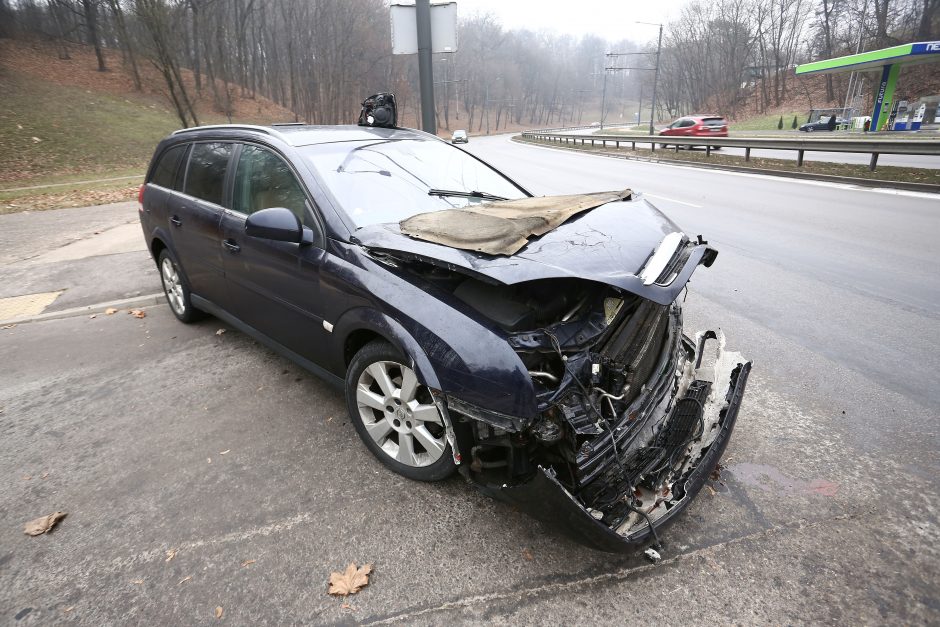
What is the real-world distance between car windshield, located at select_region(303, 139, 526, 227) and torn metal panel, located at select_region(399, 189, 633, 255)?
297 millimetres

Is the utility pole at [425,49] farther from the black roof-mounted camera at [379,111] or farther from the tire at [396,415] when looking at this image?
the tire at [396,415]

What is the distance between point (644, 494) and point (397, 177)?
251cm

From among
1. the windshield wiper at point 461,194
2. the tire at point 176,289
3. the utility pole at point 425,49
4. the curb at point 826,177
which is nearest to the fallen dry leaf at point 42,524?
the tire at point 176,289

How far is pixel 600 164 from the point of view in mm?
22000

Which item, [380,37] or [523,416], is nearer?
[523,416]

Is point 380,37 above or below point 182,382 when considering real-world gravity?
above

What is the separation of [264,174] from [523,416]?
8.52 ft

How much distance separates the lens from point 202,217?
164 inches

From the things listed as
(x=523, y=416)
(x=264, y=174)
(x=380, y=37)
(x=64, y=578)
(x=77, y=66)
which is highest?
(x=380, y=37)

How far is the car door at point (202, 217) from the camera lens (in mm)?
4047

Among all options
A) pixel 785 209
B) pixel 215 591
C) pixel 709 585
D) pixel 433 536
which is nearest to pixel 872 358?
pixel 709 585

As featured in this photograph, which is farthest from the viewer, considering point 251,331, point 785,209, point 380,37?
point 380,37

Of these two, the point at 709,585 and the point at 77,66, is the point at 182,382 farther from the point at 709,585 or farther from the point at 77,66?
the point at 77,66

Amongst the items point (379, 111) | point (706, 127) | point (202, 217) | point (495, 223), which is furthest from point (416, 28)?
point (706, 127)
